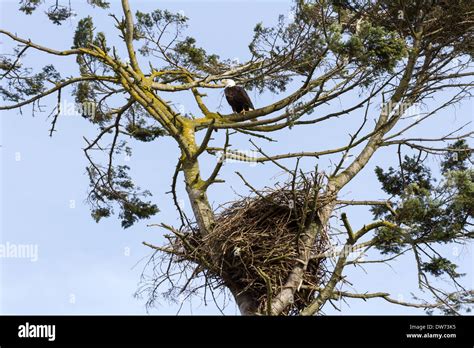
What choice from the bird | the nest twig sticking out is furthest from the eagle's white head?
the nest twig sticking out

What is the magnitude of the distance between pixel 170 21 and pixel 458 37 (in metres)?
5.12

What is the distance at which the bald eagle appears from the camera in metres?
11.8

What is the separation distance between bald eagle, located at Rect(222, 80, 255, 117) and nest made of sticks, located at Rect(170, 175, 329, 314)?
99.1 inches

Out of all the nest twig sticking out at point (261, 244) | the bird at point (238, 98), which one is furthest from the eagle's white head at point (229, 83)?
the nest twig sticking out at point (261, 244)

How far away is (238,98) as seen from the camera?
11.9 m

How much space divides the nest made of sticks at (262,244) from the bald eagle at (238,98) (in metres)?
2.52

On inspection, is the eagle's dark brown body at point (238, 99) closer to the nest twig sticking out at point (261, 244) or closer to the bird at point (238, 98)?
the bird at point (238, 98)

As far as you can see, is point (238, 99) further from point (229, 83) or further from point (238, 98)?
point (229, 83)

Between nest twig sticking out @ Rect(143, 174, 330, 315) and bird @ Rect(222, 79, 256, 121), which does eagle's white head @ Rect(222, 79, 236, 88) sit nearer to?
bird @ Rect(222, 79, 256, 121)

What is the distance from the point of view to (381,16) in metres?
10.6

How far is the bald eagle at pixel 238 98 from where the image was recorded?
38.8 feet

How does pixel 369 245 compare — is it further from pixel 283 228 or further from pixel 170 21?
pixel 170 21
